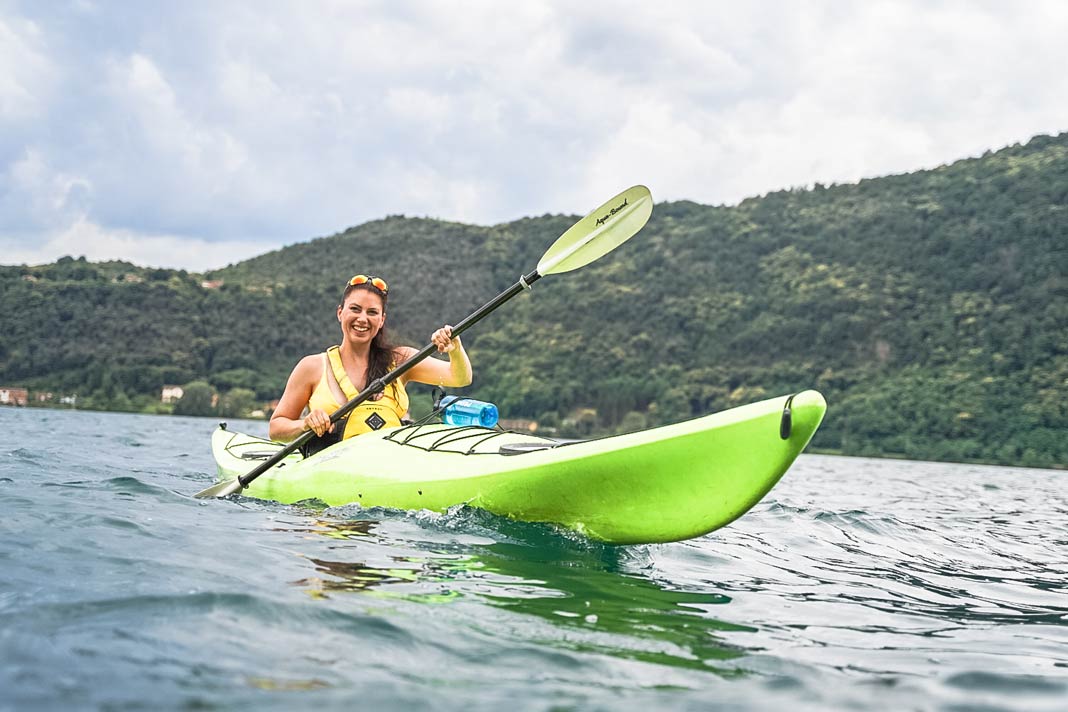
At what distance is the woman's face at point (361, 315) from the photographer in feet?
19.6

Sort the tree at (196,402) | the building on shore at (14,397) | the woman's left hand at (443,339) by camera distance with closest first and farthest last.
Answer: the woman's left hand at (443,339), the building on shore at (14,397), the tree at (196,402)

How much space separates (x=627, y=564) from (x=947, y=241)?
74290 mm

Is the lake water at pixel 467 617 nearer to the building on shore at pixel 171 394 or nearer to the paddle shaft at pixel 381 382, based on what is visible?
the paddle shaft at pixel 381 382

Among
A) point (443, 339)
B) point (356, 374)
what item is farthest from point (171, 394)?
point (443, 339)

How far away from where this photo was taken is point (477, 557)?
4129mm

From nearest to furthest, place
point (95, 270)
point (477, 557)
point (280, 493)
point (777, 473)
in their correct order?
point (777, 473) → point (477, 557) → point (280, 493) → point (95, 270)

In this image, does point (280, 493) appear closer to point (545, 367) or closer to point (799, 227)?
point (545, 367)

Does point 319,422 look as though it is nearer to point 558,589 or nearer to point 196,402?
point 558,589

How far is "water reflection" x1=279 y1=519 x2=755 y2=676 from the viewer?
2.79m

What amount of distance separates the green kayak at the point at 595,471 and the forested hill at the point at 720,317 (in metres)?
46.2

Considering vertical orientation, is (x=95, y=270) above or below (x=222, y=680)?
above

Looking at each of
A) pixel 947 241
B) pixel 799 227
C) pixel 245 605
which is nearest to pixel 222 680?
pixel 245 605

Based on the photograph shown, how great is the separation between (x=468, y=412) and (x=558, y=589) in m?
2.55

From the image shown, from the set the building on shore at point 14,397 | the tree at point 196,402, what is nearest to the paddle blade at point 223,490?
the tree at point 196,402
